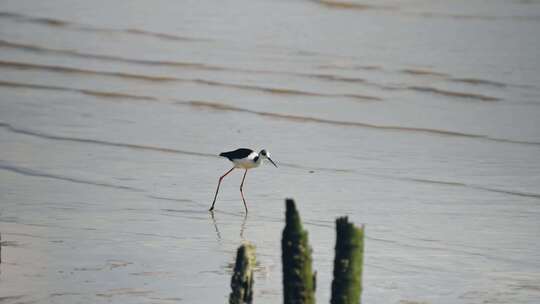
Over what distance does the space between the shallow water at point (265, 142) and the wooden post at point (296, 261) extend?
118 inches

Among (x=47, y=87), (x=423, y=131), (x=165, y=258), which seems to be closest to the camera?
(x=165, y=258)

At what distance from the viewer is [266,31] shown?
81.3 feet

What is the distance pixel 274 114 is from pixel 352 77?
332cm

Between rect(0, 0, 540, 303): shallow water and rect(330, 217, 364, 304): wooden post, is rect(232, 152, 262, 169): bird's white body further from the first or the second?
rect(330, 217, 364, 304): wooden post

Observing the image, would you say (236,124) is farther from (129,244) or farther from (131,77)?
(129,244)

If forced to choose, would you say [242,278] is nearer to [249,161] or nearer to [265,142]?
[249,161]

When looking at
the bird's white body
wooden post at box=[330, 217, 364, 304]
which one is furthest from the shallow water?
wooden post at box=[330, 217, 364, 304]

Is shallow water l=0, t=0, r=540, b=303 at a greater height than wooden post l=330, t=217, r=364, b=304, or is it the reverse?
shallow water l=0, t=0, r=540, b=303

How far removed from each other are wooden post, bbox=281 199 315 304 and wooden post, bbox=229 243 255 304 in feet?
2.19

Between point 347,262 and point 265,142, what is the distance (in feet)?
33.2

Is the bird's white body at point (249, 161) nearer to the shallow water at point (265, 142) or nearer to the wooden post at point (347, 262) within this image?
the shallow water at point (265, 142)

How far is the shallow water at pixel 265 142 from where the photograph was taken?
10.2m

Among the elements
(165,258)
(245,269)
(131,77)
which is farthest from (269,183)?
(131,77)

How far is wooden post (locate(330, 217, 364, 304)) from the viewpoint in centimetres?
615
